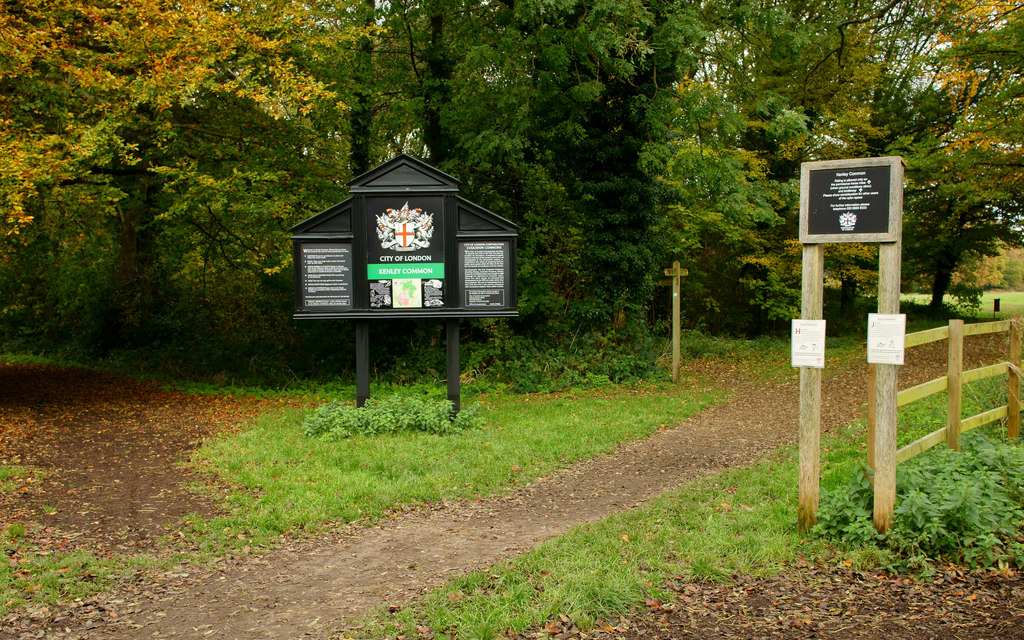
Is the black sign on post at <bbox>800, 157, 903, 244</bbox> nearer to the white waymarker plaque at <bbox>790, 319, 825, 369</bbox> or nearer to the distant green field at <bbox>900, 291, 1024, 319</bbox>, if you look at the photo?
the white waymarker plaque at <bbox>790, 319, 825, 369</bbox>

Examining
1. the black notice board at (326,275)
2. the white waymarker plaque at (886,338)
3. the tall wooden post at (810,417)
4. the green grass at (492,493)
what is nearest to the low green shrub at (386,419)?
the green grass at (492,493)

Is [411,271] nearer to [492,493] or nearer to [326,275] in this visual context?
[326,275]

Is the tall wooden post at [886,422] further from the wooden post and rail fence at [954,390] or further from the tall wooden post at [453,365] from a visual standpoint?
the tall wooden post at [453,365]

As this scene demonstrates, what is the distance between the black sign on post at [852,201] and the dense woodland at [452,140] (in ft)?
24.1

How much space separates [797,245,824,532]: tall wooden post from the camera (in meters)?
5.38

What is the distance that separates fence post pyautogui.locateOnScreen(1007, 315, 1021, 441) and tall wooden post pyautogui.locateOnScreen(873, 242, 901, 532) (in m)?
2.88

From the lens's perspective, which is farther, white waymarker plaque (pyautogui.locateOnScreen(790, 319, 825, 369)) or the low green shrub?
the low green shrub

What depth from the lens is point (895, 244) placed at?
16.8ft

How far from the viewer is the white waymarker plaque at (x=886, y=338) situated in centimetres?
498

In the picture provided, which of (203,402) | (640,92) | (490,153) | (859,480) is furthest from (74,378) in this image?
(859,480)

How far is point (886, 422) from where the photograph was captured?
5145 millimetres

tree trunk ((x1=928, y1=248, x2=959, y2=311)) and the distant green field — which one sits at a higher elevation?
tree trunk ((x1=928, y1=248, x2=959, y2=311))

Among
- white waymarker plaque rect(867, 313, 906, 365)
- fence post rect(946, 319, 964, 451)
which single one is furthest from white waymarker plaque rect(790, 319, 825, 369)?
fence post rect(946, 319, 964, 451)

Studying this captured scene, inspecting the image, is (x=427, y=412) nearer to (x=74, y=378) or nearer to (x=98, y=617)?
(x=98, y=617)
